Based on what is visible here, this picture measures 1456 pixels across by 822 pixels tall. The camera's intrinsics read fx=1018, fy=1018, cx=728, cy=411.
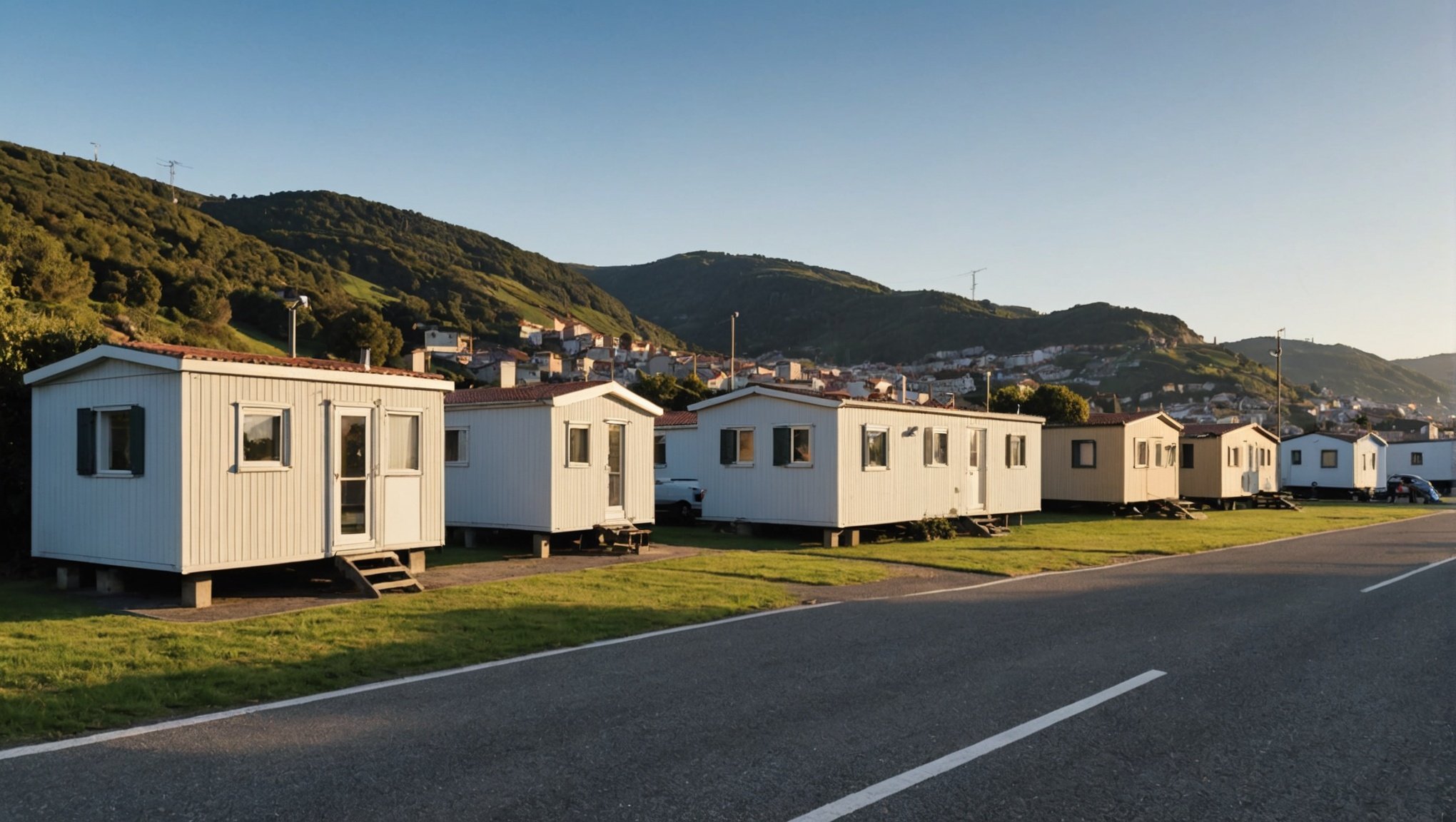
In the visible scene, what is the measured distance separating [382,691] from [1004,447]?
21444 millimetres

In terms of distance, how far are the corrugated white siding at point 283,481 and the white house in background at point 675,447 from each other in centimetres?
1316

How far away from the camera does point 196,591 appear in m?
11.6

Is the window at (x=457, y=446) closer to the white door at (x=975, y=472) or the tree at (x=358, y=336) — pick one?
the white door at (x=975, y=472)

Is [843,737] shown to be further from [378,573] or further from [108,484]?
[108,484]

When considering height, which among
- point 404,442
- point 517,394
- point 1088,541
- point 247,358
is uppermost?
point 247,358

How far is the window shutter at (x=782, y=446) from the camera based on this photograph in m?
21.8

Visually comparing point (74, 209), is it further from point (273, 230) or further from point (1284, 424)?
point (1284, 424)

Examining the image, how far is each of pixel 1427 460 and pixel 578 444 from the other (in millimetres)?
65596

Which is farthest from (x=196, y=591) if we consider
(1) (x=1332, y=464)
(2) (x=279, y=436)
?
(1) (x=1332, y=464)

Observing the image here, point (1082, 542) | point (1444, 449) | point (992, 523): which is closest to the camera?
point (1082, 542)

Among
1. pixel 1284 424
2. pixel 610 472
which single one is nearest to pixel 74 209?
pixel 610 472

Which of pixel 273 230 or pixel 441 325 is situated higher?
pixel 273 230

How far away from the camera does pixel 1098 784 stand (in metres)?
5.33

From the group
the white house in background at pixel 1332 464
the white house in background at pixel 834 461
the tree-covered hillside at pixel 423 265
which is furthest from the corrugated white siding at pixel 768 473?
the tree-covered hillside at pixel 423 265
